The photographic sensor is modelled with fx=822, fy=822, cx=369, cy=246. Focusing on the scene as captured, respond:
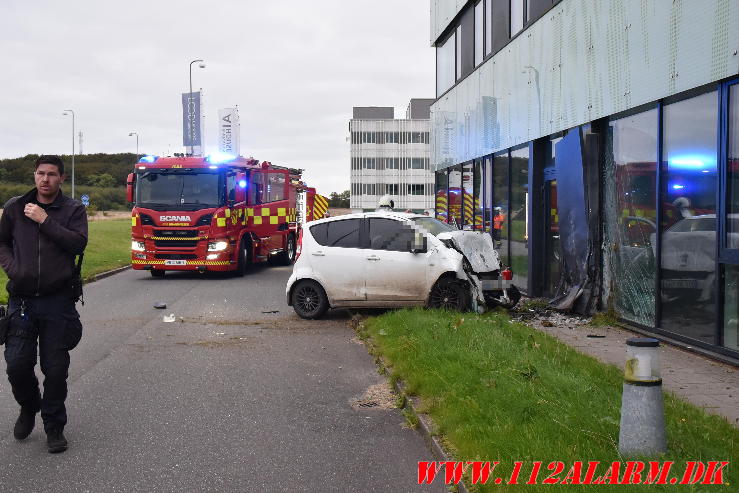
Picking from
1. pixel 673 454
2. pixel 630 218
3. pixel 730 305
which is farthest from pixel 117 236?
pixel 673 454

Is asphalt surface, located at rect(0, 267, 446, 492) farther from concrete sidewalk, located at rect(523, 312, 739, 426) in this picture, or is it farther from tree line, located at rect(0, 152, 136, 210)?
tree line, located at rect(0, 152, 136, 210)

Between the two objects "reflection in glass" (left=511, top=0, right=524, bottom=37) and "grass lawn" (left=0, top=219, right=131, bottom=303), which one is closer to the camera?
"reflection in glass" (left=511, top=0, right=524, bottom=37)

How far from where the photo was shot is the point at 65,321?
5812 mm

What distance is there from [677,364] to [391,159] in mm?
103296

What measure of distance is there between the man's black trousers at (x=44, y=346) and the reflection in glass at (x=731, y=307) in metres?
6.31

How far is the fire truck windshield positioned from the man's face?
1418 cm

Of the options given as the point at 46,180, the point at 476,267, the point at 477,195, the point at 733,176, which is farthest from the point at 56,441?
the point at 477,195

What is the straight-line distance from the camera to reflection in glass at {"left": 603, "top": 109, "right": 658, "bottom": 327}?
10406 millimetres

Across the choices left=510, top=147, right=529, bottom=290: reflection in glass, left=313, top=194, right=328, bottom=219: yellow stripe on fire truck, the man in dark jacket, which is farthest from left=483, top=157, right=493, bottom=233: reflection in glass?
the man in dark jacket

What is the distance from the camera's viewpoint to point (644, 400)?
469 centimetres

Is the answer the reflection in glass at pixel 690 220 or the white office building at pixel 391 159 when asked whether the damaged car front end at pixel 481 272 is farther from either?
the white office building at pixel 391 159

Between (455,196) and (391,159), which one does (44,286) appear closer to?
(455,196)

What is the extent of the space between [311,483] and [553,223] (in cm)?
1065

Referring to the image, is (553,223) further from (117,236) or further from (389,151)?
(389,151)
